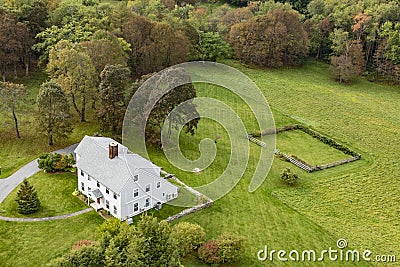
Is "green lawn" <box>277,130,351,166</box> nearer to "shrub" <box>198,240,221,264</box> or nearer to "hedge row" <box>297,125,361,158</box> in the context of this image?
"hedge row" <box>297,125,361,158</box>

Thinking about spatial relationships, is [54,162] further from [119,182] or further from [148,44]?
[148,44]

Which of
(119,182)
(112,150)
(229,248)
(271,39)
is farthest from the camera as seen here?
(271,39)

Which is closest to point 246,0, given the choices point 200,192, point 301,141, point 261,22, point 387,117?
point 261,22

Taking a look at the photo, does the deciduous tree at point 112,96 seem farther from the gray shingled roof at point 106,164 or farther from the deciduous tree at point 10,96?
the deciduous tree at point 10,96

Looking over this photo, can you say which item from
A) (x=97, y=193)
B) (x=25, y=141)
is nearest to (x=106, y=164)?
(x=97, y=193)

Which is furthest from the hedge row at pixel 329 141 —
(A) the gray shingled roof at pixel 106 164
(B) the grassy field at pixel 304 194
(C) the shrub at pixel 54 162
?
(C) the shrub at pixel 54 162
